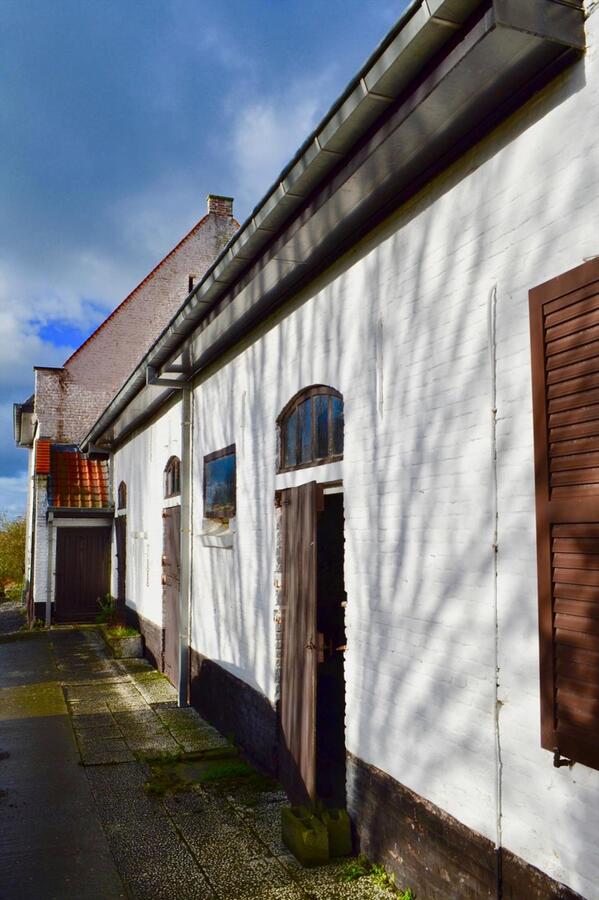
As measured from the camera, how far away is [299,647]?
518cm

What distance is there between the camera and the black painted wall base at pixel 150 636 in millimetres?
10172

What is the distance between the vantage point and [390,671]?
13.5 feet

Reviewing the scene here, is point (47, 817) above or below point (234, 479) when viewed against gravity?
below

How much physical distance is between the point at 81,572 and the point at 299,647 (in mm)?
11019

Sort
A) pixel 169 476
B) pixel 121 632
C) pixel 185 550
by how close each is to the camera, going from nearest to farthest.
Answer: pixel 185 550
pixel 169 476
pixel 121 632

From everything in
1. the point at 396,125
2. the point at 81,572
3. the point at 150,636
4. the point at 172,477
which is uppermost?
the point at 396,125

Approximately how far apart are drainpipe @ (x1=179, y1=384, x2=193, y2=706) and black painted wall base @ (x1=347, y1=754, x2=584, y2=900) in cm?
419

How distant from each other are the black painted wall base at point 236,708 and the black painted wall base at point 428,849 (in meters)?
1.44

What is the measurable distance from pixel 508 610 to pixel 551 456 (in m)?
0.71

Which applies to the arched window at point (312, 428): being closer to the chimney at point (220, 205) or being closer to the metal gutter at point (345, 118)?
the metal gutter at point (345, 118)

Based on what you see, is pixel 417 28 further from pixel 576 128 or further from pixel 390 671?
pixel 390 671

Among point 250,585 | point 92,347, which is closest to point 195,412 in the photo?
point 250,585

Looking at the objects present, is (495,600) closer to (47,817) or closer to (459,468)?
(459,468)

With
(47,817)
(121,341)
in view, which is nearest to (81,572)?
(121,341)
